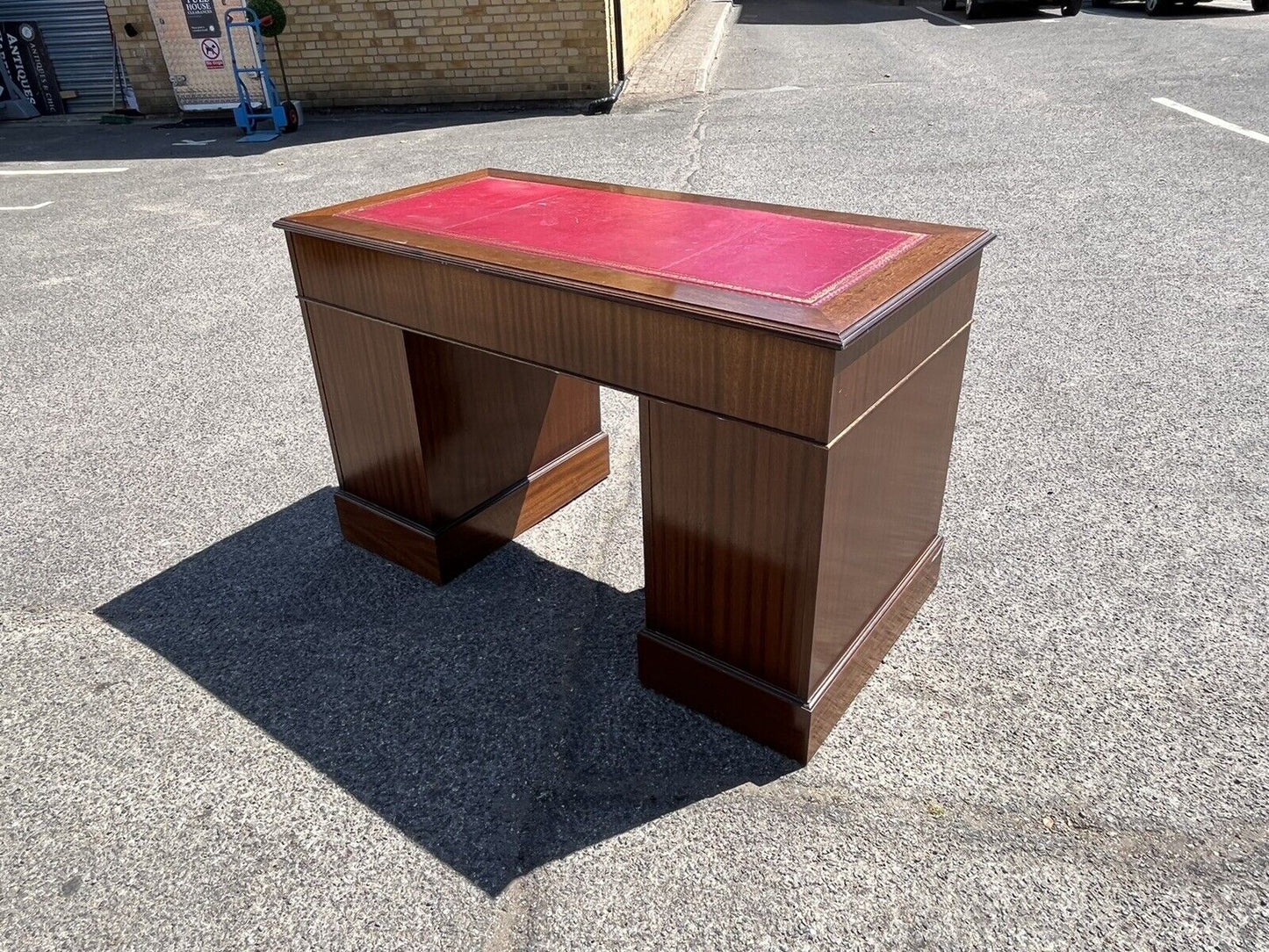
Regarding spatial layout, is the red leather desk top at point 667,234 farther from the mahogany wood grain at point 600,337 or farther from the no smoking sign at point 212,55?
the no smoking sign at point 212,55

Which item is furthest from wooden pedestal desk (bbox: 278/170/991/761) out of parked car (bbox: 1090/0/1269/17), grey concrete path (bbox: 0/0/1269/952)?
parked car (bbox: 1090/0/1269/17)

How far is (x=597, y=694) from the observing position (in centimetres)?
254

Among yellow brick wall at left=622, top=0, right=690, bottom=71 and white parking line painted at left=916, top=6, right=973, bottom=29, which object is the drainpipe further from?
white parking line painted at left=916, top=6, right=973, bottom=29

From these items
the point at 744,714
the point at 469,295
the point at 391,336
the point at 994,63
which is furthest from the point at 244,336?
the point at 994,63

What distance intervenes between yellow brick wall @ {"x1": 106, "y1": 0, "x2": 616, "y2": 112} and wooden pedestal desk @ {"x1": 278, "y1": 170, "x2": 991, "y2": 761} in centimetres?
836

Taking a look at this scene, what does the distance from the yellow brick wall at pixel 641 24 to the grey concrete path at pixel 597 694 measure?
26.0 feet

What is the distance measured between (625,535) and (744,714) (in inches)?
42.3

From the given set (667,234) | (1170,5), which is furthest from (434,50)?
(1170,5)

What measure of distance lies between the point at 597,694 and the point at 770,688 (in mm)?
539

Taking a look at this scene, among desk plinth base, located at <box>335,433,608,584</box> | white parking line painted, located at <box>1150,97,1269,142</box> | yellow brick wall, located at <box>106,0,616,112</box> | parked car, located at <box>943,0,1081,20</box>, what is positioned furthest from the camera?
parked car, located at <box>943,0,1081,20</box>

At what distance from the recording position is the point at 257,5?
10.1 meters

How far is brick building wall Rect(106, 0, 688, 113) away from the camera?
10.4 metres

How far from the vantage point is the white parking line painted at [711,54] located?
1148 centimetres

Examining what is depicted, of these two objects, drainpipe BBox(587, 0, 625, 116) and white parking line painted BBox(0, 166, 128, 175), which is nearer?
white parking line painted BBox(0, 166, 128, 175)
